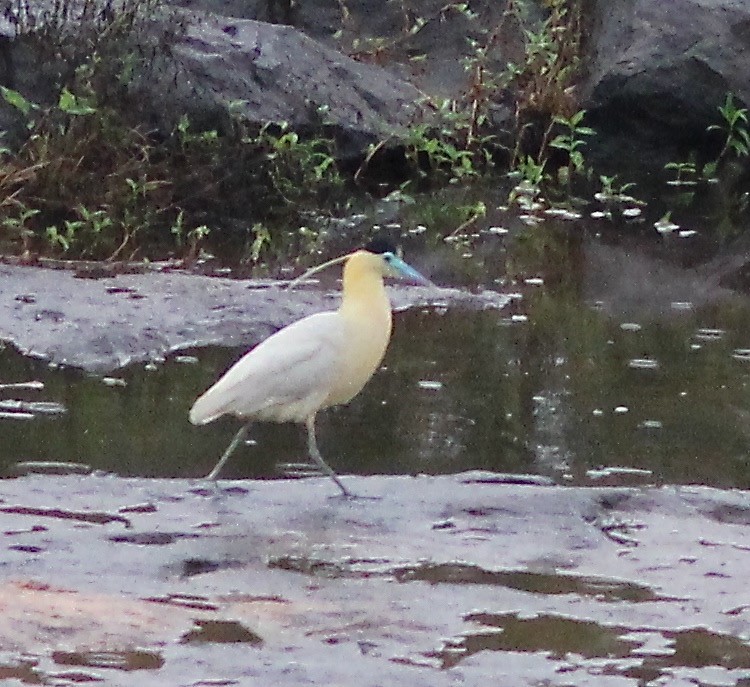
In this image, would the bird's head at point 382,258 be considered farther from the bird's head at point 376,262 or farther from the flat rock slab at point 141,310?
the flat rock slab at point 141,310

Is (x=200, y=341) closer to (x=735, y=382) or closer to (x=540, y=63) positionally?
(x=735, y=382)

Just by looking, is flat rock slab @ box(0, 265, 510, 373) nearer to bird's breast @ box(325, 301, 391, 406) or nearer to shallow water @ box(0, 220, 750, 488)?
shallow water @ box(0, 220, 750, 488)

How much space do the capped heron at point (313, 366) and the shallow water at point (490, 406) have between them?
578 mm

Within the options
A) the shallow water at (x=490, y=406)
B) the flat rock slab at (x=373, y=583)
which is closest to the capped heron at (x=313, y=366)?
the flat rock slab at (x=373, y=583)

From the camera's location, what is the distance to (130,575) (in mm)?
4621

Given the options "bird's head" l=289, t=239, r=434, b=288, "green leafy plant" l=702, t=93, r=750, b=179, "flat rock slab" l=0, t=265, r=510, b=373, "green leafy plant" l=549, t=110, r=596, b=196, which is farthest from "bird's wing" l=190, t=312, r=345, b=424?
"green leafy plant" l=702, t=93, r=750, b=179

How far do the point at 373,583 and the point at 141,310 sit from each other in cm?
378

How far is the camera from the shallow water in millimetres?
6469

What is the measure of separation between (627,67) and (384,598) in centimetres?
981

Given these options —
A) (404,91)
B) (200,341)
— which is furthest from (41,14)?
(200,341)

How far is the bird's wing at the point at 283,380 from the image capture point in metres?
5.62

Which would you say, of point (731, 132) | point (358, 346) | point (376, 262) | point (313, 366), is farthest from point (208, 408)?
point (731, 132)

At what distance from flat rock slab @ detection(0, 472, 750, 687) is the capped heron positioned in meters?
0.27

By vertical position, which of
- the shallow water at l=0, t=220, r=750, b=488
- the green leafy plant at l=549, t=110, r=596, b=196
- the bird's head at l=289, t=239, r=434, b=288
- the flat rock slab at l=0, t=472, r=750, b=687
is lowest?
the flat rock slab at l=0, t=472, r=750, b=687
